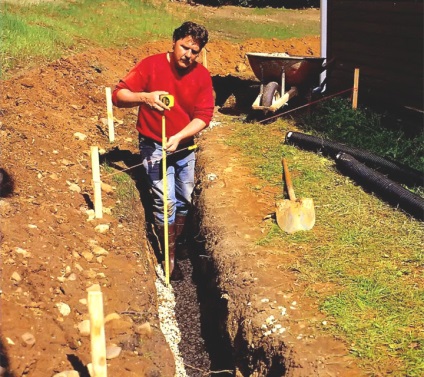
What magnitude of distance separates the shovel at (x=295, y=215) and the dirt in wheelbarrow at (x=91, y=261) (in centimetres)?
35

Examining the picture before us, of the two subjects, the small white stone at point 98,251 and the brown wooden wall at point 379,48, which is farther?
the brown wooden wall at point 379,48

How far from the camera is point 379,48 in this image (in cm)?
998

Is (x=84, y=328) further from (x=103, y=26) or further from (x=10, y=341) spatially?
(x=103, y=26)

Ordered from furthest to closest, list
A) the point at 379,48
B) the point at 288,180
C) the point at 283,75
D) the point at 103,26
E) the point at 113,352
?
the point at 103,26 → the point at 379,48 → the point at 283,75 → the point at 288,180 → the point at 113,352

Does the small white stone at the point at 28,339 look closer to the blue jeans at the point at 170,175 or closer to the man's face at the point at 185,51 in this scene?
the blue jeans at the point at 170,175

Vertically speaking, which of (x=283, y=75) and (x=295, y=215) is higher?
(x=283, y=75)

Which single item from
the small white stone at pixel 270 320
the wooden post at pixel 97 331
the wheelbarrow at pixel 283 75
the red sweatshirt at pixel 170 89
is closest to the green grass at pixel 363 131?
the wheelbarrow at pixel 283 75

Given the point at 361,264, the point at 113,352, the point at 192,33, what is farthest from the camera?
the point at 192,33

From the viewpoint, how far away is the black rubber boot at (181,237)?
656 cm

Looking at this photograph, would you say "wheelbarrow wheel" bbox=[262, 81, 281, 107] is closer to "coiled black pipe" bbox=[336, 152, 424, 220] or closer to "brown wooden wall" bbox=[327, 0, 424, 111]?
"brown wooden wall" bbox=[327, 0, 424, 111]

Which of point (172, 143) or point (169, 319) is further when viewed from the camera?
point (169, 319)

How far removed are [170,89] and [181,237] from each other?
2.09 metres

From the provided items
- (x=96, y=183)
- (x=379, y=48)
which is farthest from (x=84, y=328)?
(x=379, y=48)

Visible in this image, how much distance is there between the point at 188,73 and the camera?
5668 mm
